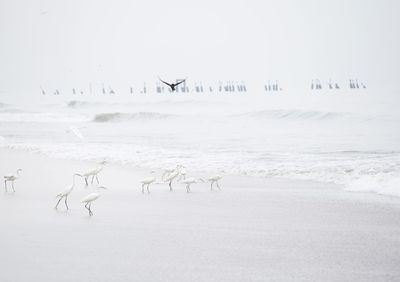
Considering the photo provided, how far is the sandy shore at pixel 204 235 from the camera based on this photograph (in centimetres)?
435

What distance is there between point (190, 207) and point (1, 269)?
2987 millimetres

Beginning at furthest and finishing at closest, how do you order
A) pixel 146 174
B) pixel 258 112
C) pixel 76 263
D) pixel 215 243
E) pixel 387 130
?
pixel 258 112 < pixel 387 130 < pixel 146 174 < pixel 215 243 < pixel 76 263

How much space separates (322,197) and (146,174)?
3.78 meters

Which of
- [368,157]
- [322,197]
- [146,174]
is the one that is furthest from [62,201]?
[368,157]

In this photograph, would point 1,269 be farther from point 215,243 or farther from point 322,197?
point 322,197

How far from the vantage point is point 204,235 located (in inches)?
217

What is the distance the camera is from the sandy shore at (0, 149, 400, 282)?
4.35m

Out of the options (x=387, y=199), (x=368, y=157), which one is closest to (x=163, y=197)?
(x=387, y=199)

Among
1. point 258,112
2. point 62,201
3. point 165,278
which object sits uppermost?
point 258,112

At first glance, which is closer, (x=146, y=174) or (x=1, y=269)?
(x=1, y=269)

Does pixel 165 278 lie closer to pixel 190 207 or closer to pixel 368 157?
pixel 190 207

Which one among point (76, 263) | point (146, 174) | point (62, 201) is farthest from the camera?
point (146, 174)

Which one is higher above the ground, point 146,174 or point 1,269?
point 146,174

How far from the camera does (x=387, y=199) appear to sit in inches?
280
